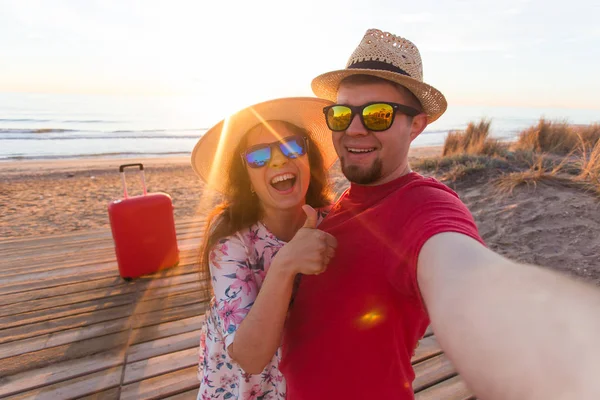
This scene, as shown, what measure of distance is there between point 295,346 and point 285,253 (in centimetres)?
35

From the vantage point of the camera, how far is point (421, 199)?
98 centimetres

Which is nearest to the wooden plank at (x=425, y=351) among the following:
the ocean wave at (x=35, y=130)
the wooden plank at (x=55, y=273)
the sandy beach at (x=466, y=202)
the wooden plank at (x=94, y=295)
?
the sandy beach at (x=466, y=202)

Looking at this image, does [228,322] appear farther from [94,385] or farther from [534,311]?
[94,385]

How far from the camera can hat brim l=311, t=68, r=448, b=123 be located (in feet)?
4.05

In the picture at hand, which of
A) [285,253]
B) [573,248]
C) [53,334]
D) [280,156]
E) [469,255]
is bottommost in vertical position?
[53,334]

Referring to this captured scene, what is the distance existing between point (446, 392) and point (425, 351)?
1.31 ft

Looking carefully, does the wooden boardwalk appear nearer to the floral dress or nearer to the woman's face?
the floral dress

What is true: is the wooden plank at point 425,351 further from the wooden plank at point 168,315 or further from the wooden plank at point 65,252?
the wooden plank at point 65,252

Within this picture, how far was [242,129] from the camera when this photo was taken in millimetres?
1526

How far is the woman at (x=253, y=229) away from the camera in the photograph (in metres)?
1.07

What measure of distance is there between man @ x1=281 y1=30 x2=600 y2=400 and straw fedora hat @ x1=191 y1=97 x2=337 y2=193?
137 mm

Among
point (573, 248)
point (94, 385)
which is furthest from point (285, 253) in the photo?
point (573, 248)

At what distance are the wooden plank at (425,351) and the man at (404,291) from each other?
1555 millimetres

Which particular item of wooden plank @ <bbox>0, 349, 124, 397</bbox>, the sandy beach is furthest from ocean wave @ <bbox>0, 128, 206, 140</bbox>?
wooden plank @ <bbox>0, 349, 124, 397</bbox>
